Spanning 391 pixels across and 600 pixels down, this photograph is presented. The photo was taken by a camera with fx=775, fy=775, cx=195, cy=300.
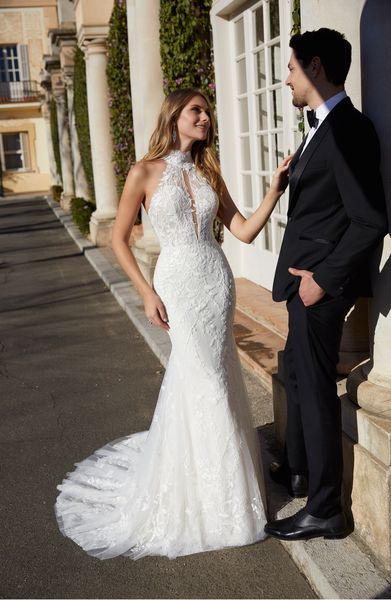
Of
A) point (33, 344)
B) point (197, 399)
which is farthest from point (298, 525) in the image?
point (33, 344)

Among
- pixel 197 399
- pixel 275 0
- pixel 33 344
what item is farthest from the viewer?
pixel 33 344

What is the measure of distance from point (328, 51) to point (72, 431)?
10.2 feet

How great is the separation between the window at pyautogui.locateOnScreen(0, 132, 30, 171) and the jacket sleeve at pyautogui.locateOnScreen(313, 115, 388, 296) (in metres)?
39.7

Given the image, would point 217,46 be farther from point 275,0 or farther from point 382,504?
point 382,504

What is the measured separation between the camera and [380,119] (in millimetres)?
2975

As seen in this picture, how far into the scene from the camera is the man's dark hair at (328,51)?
9.52 feet

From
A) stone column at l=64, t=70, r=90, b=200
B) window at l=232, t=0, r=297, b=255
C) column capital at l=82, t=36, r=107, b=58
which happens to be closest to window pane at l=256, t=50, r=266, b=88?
window at l=232, t=0, r=297, b=255

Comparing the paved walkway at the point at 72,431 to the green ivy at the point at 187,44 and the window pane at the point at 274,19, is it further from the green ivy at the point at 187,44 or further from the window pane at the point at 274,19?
the window pane at the point at 274,19

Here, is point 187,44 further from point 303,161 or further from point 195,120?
point 303,161

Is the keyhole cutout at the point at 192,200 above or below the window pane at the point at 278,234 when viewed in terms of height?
above

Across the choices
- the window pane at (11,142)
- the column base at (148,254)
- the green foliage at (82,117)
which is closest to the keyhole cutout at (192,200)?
the column base at (148,254)

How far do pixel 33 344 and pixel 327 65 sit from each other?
555cm

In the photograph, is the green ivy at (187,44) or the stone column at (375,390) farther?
the green ivy at (187,44)

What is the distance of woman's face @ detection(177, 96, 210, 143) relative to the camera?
3.58 metres
